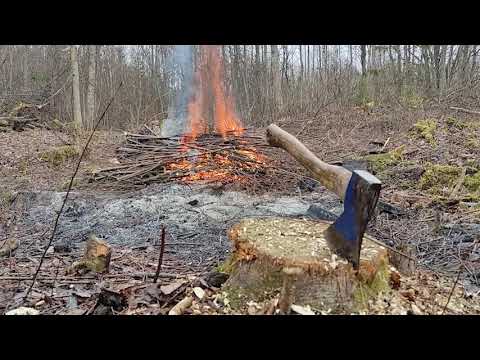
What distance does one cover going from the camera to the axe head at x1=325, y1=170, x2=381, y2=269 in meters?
2.29

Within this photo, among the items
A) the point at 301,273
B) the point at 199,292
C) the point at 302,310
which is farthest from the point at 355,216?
the point at 199,292

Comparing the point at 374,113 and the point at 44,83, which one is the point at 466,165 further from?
the point at 44,83

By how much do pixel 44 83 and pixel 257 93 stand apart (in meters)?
10.0

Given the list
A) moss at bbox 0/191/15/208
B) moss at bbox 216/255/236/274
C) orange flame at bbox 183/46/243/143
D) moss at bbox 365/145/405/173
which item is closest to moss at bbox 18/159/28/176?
moss at bbox 0/191/15/208

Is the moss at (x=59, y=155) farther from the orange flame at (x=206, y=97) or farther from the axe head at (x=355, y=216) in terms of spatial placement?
the axe head at (x=355, y=216)

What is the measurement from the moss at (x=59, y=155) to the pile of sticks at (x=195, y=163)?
2087 millimetres

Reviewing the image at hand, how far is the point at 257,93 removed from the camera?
18297 millimetres

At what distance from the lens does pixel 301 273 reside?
242 cm

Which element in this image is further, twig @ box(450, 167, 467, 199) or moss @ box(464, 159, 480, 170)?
moss @ box(464, 159, 480, 170)

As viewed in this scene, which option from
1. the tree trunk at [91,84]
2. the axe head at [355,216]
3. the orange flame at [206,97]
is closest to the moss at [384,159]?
the orange flame at [206,97]

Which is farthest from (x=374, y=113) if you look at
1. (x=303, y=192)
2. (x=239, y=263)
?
(x=239, y=263)

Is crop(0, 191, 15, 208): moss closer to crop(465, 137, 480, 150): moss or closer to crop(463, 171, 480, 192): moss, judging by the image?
crop(463, 171, 480, 192): moss

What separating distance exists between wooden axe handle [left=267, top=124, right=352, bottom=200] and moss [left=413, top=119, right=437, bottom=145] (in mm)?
6579
